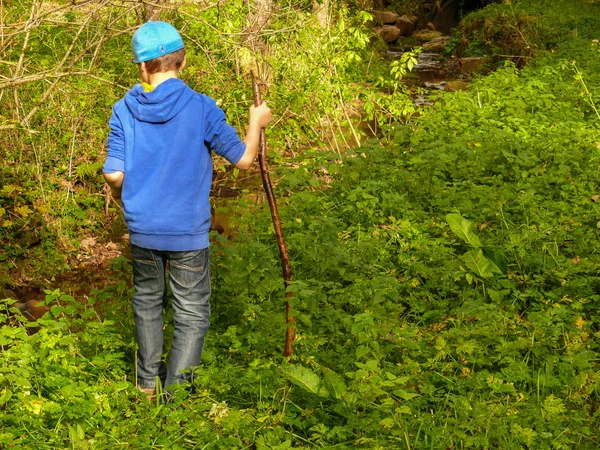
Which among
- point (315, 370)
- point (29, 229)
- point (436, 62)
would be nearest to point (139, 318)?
point (315, 370)

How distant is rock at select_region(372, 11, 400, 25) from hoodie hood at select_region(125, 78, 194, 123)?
17.9 metres

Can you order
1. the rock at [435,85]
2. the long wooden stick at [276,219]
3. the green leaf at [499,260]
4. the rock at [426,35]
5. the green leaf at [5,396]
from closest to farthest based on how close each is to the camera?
1. the green leaf at [5,396]
2. the long wooden stick at [276,219]
3. the green leaf at [499,260]
4. the rock at [435,85]
5. the rock at [426,35]

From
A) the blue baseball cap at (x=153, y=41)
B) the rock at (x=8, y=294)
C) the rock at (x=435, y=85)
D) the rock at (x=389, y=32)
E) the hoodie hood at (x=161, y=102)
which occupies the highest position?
the blue baseball cap at (x=153, y=41)

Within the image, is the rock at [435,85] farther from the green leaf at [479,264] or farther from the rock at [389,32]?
the green leaf at [479,264]

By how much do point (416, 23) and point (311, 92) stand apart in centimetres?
1468

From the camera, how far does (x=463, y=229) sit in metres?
5.71

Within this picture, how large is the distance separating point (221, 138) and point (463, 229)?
246cm

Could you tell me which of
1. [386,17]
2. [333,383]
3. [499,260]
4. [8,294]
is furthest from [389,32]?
[333,383]

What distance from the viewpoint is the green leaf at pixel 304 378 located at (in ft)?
12.8

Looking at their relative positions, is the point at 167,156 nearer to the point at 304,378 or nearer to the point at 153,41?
the point at 153,41

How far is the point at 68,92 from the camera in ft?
25.7

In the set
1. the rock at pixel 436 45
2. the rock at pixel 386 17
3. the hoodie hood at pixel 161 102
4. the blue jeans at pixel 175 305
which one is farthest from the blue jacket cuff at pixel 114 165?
the rock at pixel 386 17

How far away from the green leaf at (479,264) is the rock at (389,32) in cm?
1563

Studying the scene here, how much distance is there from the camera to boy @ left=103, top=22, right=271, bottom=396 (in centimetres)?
377
